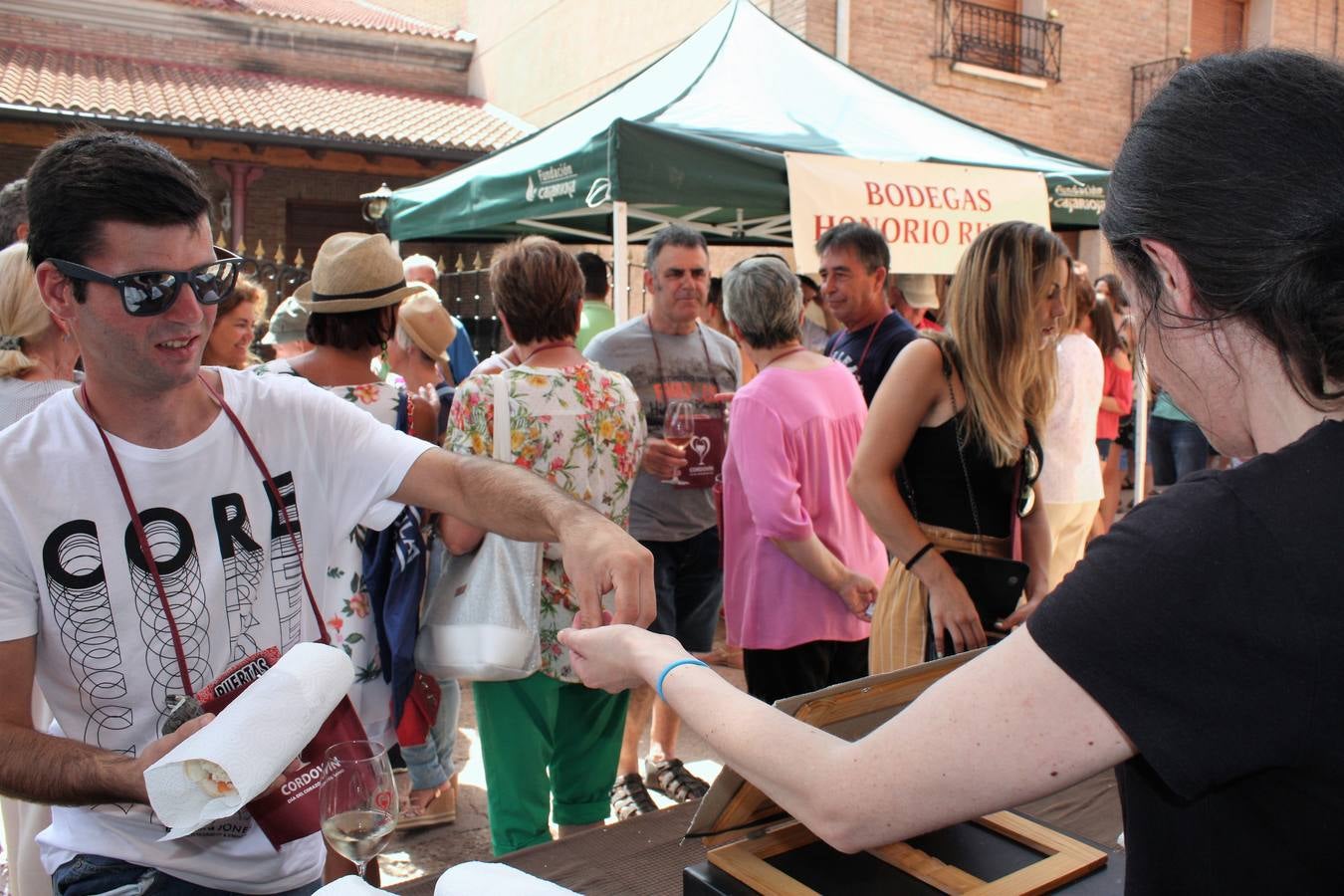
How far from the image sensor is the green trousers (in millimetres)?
2957

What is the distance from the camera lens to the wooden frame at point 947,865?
125 cm

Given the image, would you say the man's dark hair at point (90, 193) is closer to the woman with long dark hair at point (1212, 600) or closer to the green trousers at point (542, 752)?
the woman with long dark hair at point (1212, 600)

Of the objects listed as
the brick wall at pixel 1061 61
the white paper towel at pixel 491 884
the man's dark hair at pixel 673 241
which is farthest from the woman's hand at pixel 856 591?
the brick wall at pixel 1061 61

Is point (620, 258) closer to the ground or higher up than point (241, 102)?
closer to the ground

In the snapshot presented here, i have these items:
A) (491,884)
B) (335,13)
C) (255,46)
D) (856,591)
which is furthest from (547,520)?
(335,13)

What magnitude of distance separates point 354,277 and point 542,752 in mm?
1503

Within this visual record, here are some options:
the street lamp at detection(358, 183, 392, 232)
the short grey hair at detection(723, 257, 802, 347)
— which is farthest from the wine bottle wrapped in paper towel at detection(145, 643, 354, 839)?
the street lamp at detection(358, 183, 392, 232)

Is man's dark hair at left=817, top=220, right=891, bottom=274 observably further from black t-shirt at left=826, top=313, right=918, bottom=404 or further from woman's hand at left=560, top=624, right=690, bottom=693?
woman's hand at left=560, top=624, right=690, bottom=693

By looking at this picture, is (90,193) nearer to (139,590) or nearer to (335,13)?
(139,590)

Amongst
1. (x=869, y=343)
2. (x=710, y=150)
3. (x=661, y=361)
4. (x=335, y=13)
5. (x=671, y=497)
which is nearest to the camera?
(x=671, y=497)

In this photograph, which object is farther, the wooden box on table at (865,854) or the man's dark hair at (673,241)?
the man's dark hair at (673,241)

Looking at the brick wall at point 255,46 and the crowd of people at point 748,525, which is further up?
the brick wall at point 255,46

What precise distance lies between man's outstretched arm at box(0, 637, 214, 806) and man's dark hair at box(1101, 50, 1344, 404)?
4.51 feet

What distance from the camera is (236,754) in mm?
1237
